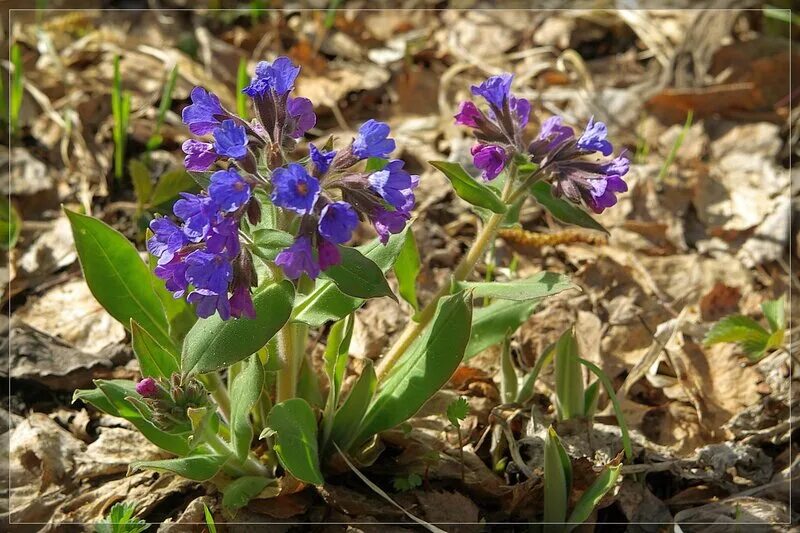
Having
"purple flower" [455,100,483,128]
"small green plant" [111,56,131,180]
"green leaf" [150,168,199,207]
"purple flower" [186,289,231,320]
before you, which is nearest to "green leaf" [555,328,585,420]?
"purple flower" [455,100,483,128]

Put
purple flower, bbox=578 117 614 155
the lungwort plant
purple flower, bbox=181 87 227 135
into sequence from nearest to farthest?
the lungwort plant → purple flower, bbox=181 87 227 135 → purple flower, bbox=578 117 614 155

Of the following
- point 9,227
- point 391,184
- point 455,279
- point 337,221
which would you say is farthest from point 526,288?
point 9,227

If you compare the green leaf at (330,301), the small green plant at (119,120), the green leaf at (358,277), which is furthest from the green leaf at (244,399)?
the small green plant at (119,120)

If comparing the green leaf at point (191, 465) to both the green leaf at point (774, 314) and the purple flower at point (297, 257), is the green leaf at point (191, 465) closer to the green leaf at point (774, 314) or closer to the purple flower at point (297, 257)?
the purple flower at point (297, 257)

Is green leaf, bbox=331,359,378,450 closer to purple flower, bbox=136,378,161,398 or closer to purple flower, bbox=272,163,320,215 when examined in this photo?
purple flower, bbox=136,378,161,398

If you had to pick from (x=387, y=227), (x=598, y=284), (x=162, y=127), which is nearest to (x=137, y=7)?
(x=162, y=127)

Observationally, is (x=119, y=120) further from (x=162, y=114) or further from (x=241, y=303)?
(x=241, y=303)
